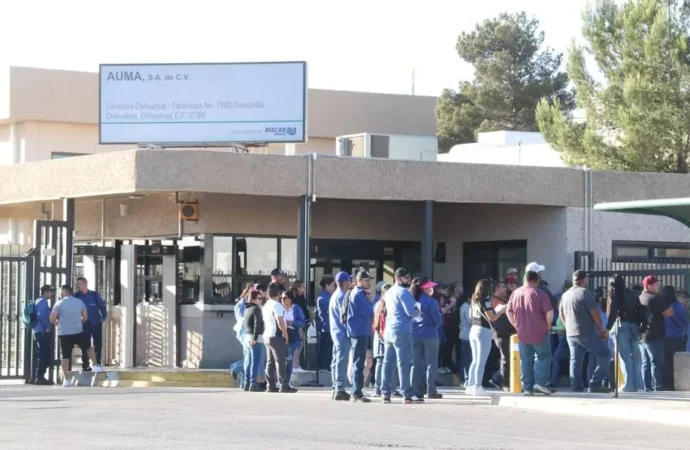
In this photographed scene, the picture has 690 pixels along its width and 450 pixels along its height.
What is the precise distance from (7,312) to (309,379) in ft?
18.9

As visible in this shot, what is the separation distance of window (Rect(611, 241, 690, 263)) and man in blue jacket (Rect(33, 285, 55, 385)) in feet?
33.7

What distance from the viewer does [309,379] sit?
77.9 feet

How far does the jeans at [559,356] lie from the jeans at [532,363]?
3.56 metres

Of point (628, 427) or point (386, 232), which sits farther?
point (386, 232)

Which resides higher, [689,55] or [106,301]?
[689,55]

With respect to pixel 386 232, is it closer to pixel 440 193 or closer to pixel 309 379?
pixel 440 193

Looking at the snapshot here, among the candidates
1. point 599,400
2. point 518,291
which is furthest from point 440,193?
point 599,400

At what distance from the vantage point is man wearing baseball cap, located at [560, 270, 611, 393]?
19.7 m

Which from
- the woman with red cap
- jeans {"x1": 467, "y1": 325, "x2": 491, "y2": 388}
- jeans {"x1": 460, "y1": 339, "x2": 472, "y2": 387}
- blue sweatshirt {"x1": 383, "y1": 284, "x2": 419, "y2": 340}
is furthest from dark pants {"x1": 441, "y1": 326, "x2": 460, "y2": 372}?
blue sweatshirt {"x1": 383, "y1": 284, "x2": 419, "y2": 340}

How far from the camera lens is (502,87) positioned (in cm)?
7219

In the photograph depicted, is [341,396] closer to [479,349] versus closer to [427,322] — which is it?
[427,322]

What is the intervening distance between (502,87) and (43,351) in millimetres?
50307

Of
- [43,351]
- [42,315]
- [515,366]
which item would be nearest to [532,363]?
[515,366]

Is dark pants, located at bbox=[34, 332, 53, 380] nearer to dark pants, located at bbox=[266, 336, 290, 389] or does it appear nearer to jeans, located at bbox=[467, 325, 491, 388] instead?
dark pants, located at bbox=[266, 336, 290, 389]
